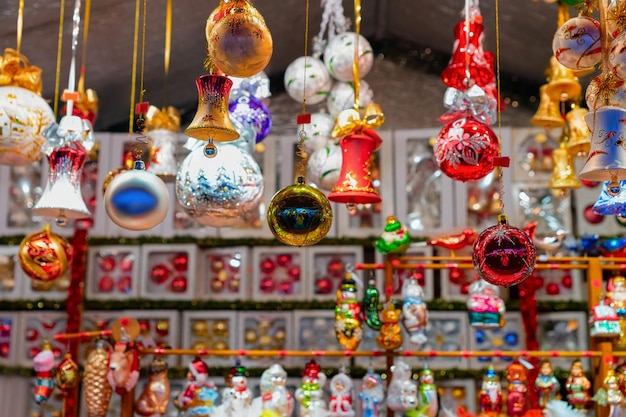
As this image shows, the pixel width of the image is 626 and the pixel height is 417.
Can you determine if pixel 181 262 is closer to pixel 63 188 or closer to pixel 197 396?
pixel 197 396

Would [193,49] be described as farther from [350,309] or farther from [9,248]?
[350,309]

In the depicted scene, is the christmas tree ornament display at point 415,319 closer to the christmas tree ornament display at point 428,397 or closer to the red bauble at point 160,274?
the christmas tree ornament display at point 428,397

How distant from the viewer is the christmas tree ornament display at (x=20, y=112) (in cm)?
365

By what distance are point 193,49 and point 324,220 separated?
9.65ft

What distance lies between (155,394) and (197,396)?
0.93ft

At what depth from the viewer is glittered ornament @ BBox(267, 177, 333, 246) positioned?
3.08m

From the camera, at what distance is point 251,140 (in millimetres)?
3867

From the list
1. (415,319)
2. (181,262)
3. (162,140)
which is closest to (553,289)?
(415,319)

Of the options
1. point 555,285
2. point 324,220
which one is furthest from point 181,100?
point 324,220

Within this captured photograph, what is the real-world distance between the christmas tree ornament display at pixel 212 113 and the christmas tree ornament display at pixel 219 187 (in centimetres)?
25

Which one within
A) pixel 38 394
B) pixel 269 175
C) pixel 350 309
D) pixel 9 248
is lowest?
pixel 38 394

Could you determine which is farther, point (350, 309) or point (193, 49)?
point (193, 49)

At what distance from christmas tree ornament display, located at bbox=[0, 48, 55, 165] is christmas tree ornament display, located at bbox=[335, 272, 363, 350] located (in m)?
1.70

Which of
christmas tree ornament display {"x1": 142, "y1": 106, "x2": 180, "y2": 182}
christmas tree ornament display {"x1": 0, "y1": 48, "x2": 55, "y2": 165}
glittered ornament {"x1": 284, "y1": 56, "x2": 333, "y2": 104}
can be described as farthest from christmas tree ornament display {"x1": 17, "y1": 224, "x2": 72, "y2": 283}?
glittered ornament {"x1": 284, "y1": 56, "x2": 333, "y2": 104}
